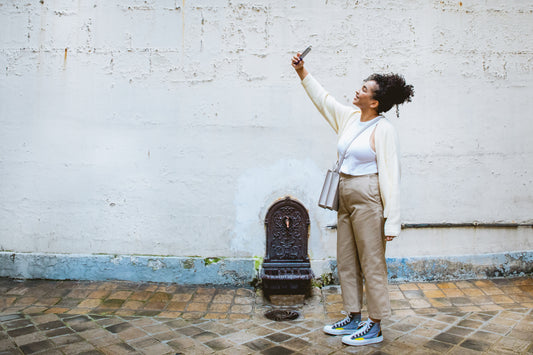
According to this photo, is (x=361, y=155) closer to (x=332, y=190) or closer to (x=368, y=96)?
(x=332, y=190)

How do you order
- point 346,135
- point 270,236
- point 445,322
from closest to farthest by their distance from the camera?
1. point 346,135
2. point 445,322
3. point 270,236

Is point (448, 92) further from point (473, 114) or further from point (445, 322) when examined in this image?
point (445, 322)

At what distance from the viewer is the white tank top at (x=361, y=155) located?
9.12 ft

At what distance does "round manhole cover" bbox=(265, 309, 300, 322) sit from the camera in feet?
11.1

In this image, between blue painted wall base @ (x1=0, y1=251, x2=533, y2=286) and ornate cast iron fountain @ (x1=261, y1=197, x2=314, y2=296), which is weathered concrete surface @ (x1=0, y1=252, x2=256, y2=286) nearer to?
blue painted wall base @ (x1=0, y1=251, x2=533, y2=286)

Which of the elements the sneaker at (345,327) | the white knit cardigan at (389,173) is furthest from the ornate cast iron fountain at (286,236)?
the white knit cardigan at (389,173)

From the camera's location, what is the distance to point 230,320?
11.0ft

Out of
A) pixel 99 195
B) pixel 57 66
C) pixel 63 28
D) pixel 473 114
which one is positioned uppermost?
pixel 63 28

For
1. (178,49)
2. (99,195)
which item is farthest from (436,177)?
(99,195)

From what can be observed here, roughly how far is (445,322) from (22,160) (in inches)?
182

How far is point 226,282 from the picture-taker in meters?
4.12

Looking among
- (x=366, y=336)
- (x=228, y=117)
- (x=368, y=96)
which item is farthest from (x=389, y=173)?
(x=228, y=117)

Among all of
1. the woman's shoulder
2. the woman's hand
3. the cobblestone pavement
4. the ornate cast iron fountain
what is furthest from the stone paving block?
the woman's shoulder

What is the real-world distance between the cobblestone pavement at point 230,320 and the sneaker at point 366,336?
0.15 feet
